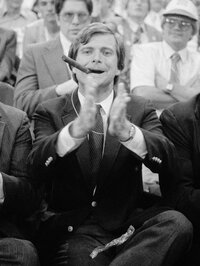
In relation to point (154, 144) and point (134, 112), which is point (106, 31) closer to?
point (134, 112)

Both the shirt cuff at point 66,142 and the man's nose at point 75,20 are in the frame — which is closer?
the shirt cuff at point 66,142

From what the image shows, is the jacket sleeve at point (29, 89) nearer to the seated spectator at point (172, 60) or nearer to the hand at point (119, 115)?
the seated spectator at point (172, 60)

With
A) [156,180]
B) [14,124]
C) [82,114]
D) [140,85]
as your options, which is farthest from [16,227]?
[140,85]

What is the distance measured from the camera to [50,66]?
15.7 ft

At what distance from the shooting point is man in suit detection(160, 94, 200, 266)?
338 centimetres

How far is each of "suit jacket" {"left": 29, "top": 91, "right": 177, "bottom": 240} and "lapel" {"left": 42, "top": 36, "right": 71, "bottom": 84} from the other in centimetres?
132

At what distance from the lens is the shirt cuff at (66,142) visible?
303 cm

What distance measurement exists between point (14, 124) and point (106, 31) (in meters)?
0.65

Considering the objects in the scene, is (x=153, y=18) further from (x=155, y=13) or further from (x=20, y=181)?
(x=20, y=181)

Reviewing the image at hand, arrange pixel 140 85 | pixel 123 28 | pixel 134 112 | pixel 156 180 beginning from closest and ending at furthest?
pixel 134 112 < pixel 156 180 < pixel 140 85 < pixel 123 28

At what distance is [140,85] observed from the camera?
16.3ft

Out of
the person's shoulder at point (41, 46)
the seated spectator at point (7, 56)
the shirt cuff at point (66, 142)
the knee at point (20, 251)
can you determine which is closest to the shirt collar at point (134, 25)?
the seated spectator at point (7, 56)

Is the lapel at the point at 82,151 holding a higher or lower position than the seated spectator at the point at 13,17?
higher

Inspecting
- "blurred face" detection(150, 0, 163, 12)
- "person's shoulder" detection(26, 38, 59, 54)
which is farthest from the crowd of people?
"blurred face" detection(150, 0, 163, 12)
